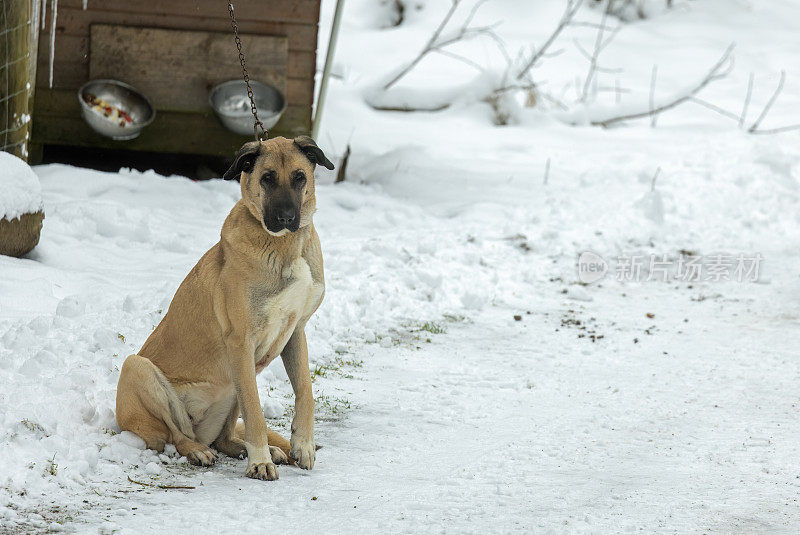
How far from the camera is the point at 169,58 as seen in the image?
895cm

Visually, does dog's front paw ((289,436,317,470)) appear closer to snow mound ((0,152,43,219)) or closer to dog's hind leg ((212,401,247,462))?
dog's hind leg ((212,401,247,462))

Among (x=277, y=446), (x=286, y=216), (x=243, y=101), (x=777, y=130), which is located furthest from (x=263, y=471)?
(x=777, y=130)

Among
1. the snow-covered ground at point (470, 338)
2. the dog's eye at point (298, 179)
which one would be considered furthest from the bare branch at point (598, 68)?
the dog's eye at point (298, 179)

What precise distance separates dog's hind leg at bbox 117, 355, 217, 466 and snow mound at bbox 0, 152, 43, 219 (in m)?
2.49

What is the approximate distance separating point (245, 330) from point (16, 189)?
292 centimetres

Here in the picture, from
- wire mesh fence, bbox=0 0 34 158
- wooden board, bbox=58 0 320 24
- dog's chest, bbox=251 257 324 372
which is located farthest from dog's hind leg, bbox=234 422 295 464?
wooden board, bbox=58 0 320 24

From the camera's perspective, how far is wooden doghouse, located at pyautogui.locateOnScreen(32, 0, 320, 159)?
28.9 ft

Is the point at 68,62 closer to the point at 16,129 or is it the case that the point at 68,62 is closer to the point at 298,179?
the point at 16,129

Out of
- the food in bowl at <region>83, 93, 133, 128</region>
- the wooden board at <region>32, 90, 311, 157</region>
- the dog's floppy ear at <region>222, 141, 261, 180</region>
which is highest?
the dog's floppy ear at <region>222, 141, 261, 180</region>

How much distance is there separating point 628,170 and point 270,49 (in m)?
3.91

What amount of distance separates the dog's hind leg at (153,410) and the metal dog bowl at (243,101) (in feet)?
17.1

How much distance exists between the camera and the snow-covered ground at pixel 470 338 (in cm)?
347

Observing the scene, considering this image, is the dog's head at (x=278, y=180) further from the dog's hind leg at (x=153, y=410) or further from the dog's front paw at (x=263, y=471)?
the dog's front paw at (x=263, y=471)

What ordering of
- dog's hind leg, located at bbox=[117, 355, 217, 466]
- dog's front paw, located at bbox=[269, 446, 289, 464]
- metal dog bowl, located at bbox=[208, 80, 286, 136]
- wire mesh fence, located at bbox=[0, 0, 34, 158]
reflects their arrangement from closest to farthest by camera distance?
dog's hind leg, located at bbox=[117, 355, 217, 466]
dog's front paw, located at bbox=[269, 446, 289, 464]
wire mesh fence, located at bbox=[0, 0, 34, 158]
metal dog bowl, located at bbox=[208, 80, 286, 136]
